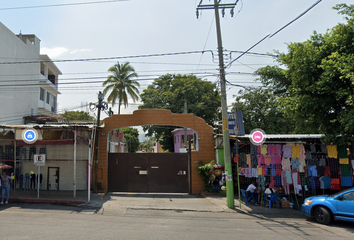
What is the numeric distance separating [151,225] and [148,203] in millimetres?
4475

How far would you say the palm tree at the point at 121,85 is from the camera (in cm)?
3095

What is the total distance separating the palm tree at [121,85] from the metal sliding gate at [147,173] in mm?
15799

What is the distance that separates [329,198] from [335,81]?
4495mm

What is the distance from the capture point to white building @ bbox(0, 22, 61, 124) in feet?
77.8

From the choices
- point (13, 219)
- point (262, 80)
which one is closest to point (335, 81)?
point (262, 80)

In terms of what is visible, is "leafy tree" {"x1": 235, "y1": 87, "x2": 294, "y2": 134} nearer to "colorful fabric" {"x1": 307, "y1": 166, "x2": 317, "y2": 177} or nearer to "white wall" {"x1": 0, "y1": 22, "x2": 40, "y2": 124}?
"colorful fabric" {"x1": 307, "y1": 166, "x2": 317, "y2": 177}

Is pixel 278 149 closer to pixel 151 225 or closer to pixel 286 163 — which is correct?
pixel 286 163

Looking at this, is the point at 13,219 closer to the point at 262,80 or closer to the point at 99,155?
the point at 99,155

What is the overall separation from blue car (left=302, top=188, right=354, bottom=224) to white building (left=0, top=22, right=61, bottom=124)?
20722 mm

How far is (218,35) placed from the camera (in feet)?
42.0

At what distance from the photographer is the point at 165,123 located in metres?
16.5

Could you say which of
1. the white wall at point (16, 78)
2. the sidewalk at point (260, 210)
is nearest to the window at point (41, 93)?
the white wall at point (16, 78)

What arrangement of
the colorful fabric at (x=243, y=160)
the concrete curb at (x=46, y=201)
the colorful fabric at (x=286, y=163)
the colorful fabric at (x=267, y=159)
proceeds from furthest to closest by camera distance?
the colorful fabric at (x=243, y=160)
the colorful fabric at (x=267, y=159)
the colorful fabric at (x=286, y=163)
the concrete curb at (x=46, y=201)

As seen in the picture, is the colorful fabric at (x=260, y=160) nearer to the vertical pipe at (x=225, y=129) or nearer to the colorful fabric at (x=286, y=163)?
the colorful fabric at (x=286, y=163)
